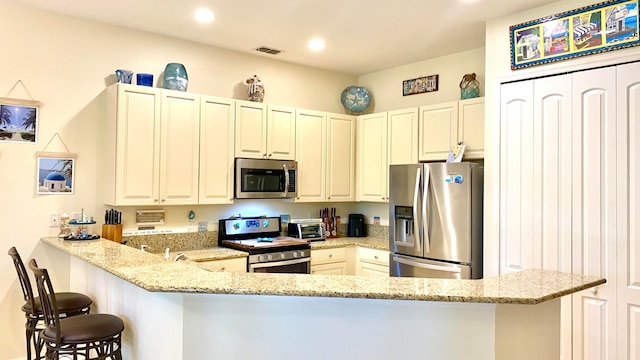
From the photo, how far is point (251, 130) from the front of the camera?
14.4ft

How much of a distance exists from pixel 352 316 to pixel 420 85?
3.51 meters

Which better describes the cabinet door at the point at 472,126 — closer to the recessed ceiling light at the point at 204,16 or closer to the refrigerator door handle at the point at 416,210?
the refrigerator door handle at the point at 416,210

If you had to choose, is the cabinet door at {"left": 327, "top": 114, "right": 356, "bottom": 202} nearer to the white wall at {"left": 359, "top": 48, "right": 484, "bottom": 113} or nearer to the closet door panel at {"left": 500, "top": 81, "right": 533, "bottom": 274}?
the white wall at {"left": 359, "top": 48, "right": 484, "bottom": 113}

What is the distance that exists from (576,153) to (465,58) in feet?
5.91

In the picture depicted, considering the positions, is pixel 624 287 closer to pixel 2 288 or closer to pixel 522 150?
pixel 522 150

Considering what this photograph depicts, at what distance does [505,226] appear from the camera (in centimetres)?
345

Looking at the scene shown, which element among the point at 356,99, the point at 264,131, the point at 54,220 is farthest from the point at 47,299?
the point at 356,99

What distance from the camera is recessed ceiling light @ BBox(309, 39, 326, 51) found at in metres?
4.25

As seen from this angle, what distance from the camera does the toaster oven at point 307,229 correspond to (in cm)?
484

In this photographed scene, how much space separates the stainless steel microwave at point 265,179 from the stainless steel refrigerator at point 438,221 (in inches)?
44.4

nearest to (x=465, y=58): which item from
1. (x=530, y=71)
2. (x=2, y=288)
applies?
(x=530, y=71)

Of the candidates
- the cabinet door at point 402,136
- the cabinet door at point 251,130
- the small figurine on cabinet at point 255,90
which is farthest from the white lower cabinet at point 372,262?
the small figurine on cabinet at point 255,90

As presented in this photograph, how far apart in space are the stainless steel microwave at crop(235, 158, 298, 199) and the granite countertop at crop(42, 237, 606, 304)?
79.5 inches

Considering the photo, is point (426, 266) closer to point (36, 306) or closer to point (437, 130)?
point (437, 130)
